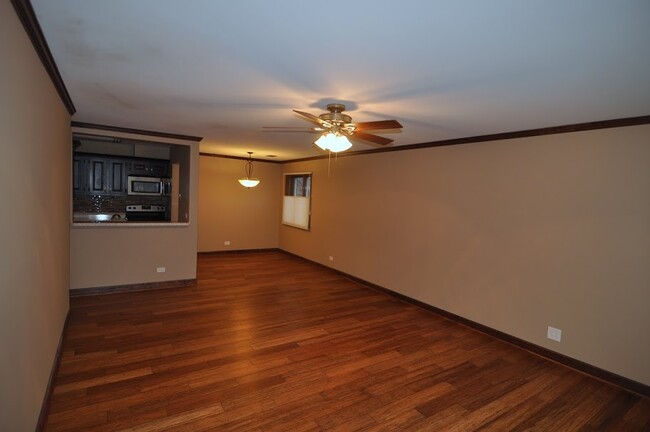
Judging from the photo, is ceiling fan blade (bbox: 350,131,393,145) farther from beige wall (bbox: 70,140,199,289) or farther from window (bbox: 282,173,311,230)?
window (bbox: 282,173,311,230)

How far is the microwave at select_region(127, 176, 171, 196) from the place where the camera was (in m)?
6.54

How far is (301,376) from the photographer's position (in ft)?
9.87

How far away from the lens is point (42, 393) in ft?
7.53

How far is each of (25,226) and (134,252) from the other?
338 centimetres

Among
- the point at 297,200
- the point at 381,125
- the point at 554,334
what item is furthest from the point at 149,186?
the point at 554,334

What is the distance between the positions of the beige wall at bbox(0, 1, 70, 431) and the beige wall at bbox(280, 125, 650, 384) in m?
4.24

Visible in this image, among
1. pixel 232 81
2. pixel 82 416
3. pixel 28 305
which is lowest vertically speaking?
pixel 82 416

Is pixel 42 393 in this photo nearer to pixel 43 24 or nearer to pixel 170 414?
pixel 170 414

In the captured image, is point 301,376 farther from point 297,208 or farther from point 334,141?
point 297,208

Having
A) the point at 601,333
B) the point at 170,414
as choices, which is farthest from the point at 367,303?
the point at 170,414

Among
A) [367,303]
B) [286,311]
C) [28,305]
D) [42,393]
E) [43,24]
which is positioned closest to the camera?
[43,24]

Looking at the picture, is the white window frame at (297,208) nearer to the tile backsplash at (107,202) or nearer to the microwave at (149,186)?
the microwave at (149,186)

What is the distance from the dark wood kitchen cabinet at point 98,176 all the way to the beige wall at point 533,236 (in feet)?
15.5

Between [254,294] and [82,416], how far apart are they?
299 cm
